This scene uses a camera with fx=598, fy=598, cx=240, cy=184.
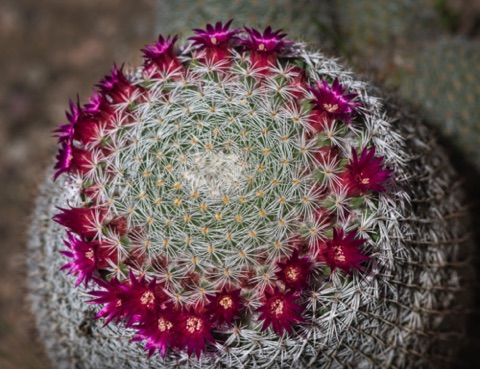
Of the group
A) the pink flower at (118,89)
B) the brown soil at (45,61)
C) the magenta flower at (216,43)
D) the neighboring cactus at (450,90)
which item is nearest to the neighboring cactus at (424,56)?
the neighboring cactus at (450,90)

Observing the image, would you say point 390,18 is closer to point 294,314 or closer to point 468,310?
point 468,310

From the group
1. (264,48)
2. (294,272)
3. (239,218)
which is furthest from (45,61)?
(294,272)

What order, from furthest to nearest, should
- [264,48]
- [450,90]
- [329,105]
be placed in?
1. [450,90]
2. [264,48]
3. [329,105]

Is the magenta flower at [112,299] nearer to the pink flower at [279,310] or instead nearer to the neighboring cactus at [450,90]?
the pink flower at [279,310]

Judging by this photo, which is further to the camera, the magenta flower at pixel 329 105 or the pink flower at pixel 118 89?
the pink flower at pixel 118 89

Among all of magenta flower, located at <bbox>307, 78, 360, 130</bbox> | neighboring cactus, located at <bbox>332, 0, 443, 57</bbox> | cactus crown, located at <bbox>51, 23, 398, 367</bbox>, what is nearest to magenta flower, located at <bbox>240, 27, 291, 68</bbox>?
cactus crown, located at <bbox>51, 23, 398, 367</bbox>

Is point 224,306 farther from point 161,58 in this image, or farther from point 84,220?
point 161,58

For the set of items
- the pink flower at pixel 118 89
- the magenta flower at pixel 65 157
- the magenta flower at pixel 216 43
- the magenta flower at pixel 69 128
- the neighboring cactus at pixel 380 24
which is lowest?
the magenta flower at pixel 65 157

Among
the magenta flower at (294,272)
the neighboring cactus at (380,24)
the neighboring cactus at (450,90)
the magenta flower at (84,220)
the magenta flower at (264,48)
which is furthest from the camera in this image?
the neighboring cactus at (380,24)

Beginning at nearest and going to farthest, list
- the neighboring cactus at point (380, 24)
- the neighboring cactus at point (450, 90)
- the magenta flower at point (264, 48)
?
the magenta flower at point (264, 48)
the neighboring cactus at point (450, 90)
the neighboring cactus at point (380, 24)
